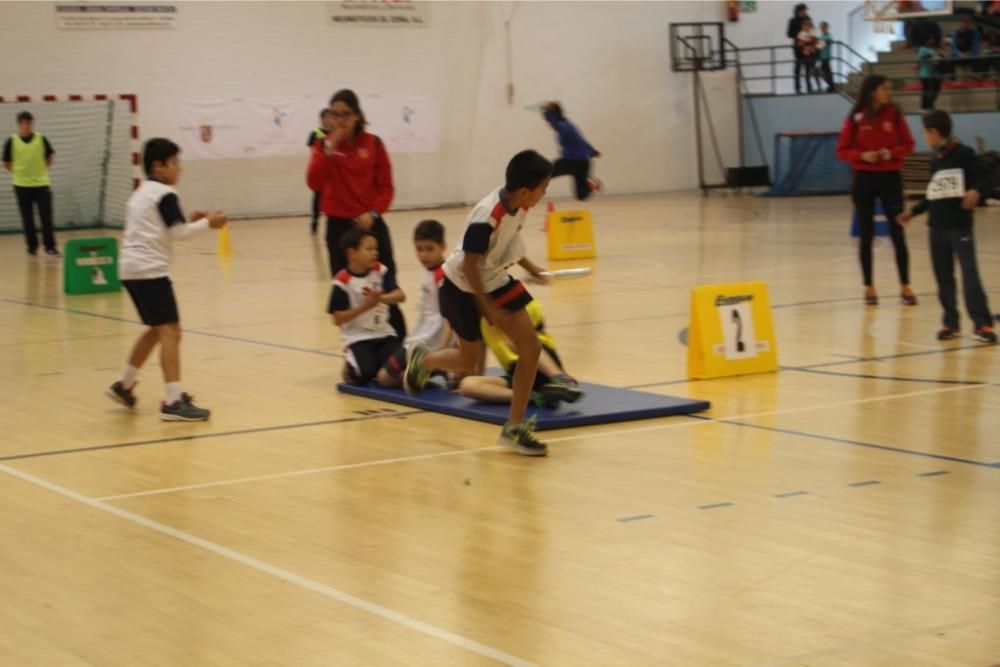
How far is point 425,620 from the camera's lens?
15.3ft

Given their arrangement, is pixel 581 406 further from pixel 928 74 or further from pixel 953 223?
pixel 928 74

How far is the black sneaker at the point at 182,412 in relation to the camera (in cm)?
830

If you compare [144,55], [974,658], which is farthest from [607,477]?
[144,55]

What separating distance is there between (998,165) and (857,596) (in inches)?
243

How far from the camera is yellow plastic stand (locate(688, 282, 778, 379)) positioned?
9.18 m

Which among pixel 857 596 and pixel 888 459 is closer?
pixel 857 596

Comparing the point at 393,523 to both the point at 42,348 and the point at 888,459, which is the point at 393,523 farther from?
the point at 42,348

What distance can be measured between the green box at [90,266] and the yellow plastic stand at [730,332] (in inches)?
302

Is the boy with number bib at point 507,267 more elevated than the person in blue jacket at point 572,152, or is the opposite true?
the person in blue jacket at point 572,152

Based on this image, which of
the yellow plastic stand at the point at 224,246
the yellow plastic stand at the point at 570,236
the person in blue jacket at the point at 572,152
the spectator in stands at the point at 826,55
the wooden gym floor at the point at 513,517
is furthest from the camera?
the spectator in stands at the point at 826,55

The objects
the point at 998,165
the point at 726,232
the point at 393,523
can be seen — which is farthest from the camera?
the point at 726,232

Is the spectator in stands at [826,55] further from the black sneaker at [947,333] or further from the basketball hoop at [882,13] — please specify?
the black sneaker at [947,333]

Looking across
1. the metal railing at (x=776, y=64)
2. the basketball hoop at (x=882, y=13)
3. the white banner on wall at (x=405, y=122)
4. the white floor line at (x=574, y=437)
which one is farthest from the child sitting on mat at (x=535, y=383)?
the metal railing at (x=776, y=64)

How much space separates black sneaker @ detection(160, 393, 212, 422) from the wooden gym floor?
117 mm
